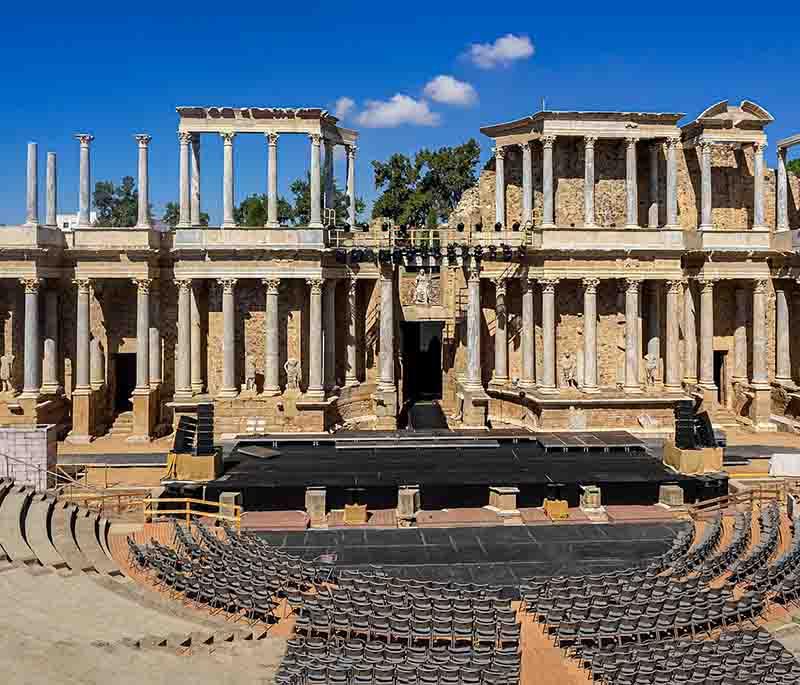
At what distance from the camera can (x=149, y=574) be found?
19.3m

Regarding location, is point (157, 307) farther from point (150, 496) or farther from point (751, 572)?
point (751, 572)

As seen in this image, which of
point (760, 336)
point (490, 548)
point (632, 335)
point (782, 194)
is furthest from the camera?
point (782, 194)

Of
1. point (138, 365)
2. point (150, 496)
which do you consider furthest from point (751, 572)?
point (138, 365)

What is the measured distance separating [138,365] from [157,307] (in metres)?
3.09

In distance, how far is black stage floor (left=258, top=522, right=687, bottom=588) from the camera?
20.3m

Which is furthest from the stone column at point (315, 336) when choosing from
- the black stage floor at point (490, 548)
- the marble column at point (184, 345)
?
the black stage floor at point (490, 548)

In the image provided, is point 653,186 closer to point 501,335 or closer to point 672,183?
point 672,183

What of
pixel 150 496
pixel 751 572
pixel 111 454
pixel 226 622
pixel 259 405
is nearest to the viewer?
pixel 226 622

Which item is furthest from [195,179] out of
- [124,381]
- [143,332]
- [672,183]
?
[672,183]

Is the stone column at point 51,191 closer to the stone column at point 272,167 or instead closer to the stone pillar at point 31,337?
the stone pillar at point 31,337

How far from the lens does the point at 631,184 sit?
3728 centimetres

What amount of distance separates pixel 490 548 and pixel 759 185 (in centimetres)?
2581

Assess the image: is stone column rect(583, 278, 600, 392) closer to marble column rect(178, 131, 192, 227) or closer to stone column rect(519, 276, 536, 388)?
stone column rect(519, 276, 536, 388)

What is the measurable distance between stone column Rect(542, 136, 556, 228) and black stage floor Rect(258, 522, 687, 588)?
16921mm
